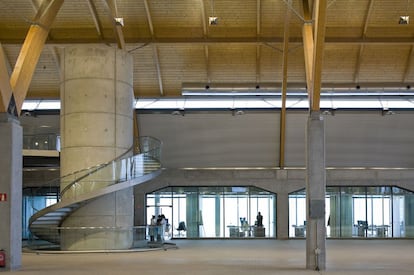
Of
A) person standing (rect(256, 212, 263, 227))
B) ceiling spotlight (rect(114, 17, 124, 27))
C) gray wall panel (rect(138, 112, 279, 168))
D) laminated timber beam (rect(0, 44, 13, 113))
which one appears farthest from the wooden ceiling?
laminated timber beam (rect(0, 44, 13, 113))

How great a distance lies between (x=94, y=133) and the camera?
1093 inches

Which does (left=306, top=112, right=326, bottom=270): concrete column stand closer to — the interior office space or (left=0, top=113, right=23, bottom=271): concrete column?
the interior office space

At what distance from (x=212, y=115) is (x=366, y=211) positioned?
1199 centimetres

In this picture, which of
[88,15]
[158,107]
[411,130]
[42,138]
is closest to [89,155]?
[42,138]

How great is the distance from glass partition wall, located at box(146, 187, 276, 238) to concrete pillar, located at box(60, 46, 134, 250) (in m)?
11.7

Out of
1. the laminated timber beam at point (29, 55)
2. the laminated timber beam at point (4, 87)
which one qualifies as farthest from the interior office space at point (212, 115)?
the laminated timber beam at point (4, 87)

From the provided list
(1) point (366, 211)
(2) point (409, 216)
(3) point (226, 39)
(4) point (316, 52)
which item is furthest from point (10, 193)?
(2) point (409, 216)

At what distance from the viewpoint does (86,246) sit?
2709 cm

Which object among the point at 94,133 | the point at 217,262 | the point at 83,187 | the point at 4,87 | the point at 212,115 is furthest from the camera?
the point at 212,115

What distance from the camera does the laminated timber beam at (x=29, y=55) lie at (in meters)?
21.5

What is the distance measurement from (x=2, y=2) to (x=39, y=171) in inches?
480

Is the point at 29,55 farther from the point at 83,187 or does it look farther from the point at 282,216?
the point at 282,216

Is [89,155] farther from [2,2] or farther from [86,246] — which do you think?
[2,2]

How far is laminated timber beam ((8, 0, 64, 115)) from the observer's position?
21.5 metres
